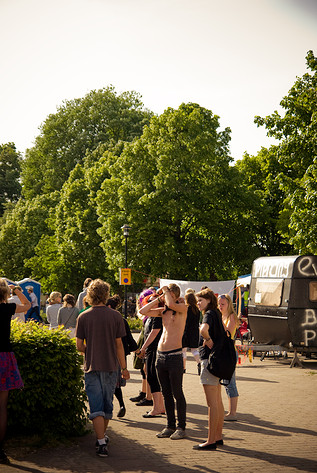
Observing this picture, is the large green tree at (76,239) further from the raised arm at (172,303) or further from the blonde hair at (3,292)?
the blonde hair at (3,292)

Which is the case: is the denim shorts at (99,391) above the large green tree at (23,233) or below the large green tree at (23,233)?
below

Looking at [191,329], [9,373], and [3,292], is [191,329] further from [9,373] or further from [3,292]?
[9,373]

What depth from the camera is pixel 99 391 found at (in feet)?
24.5

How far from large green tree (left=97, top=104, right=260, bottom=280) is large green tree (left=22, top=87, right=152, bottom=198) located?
11.4 meters

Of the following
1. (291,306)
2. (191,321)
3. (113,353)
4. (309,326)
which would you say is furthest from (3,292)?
(309,326)

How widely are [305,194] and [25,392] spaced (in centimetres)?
1867

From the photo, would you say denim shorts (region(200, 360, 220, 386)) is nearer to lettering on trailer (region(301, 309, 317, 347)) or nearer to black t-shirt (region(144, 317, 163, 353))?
black t-shirt (region(144, 317, 163, 353))

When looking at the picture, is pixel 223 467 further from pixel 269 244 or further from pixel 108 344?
pixel 269 244

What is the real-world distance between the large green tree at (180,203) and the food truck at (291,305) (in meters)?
16.6

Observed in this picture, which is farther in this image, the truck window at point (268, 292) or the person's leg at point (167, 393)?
the truck window at point (268, 292)

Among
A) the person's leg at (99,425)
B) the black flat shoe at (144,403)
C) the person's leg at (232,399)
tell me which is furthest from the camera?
the black flat shoe at (144,403)

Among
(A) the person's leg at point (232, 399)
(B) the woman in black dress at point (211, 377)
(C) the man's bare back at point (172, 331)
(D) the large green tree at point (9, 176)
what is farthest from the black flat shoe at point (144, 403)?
(D) the large green tree at point (9, 176)

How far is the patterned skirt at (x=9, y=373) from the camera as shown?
7.16m

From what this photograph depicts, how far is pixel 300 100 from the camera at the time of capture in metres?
26.4
